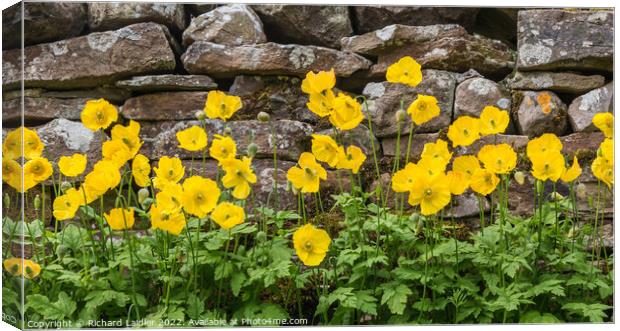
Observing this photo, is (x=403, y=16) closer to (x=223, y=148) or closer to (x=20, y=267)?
(x=223, y=148)

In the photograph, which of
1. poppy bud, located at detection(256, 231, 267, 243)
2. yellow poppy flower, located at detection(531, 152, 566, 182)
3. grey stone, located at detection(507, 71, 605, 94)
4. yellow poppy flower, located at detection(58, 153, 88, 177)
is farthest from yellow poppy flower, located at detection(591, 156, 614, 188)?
yellow poppy flower, located at detection(58, 153, 88, 177)

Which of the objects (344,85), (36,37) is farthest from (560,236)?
(36,37)

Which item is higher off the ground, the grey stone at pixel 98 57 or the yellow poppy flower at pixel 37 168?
the grey stone at pixel 98 57

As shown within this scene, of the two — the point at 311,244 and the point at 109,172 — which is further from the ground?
the point at 109,172

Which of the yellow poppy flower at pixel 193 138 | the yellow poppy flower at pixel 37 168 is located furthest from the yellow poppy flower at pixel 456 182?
the yellow poppy flower at pixel 37 168

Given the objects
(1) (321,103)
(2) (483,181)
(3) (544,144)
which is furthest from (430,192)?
(3) (544,144)

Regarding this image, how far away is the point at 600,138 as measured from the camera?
3467 mm

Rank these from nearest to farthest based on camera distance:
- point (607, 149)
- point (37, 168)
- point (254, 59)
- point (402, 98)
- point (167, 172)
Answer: point (37, 168), point (167, 172), point (607, 149), point (254, 59), point (402, 98)

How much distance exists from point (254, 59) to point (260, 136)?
295 millimetres

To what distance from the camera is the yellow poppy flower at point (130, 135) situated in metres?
3.10

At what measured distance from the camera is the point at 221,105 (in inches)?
126

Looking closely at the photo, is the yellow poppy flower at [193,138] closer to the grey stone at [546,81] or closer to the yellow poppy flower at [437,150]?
the yellow poppy flower at [437,150]

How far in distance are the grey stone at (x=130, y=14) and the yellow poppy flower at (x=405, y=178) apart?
1.03 metres

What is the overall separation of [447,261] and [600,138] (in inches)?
34.2
